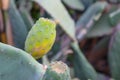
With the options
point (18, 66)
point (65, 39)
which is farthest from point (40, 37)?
point (65, 39)

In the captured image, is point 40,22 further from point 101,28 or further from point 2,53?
point 101,28

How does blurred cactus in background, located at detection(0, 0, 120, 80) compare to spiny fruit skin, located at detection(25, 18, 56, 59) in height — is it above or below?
below

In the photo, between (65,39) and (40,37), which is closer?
(40,37)

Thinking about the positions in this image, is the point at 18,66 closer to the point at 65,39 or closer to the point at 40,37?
the point at 40,37

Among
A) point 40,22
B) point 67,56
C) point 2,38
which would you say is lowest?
point 67,56

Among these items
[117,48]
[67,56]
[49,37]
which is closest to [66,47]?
[67,56]
